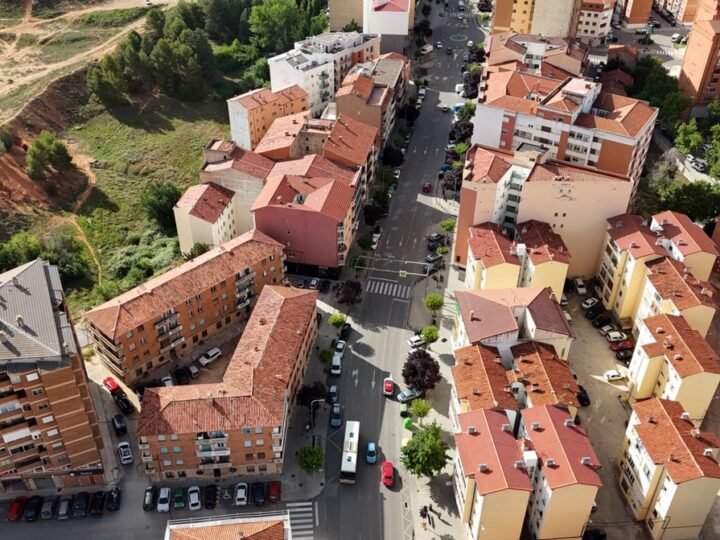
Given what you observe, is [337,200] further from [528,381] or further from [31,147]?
[31,147]

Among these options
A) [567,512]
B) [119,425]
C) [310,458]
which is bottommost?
[119,425]

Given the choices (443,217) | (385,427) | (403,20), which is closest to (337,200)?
(443,217)

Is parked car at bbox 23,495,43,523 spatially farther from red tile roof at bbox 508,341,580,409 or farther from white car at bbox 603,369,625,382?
white car at bbox 603,369,625,382

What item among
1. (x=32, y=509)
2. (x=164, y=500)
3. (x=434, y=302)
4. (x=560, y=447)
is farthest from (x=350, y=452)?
(x=32, y=509)

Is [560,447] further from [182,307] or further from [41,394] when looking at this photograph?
[41,394]

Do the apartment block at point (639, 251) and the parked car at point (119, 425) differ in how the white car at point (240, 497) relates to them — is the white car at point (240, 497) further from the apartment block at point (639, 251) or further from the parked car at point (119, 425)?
the apartment block at point (639, 251)

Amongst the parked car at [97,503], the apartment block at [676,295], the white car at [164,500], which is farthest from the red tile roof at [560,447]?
the parked car at [97,503]

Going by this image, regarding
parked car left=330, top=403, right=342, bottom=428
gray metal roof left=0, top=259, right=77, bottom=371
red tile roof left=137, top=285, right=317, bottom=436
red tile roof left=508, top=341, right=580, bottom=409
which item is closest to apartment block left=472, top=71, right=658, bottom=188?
red tile roof left=508, top=341, right=580, bottom=409
